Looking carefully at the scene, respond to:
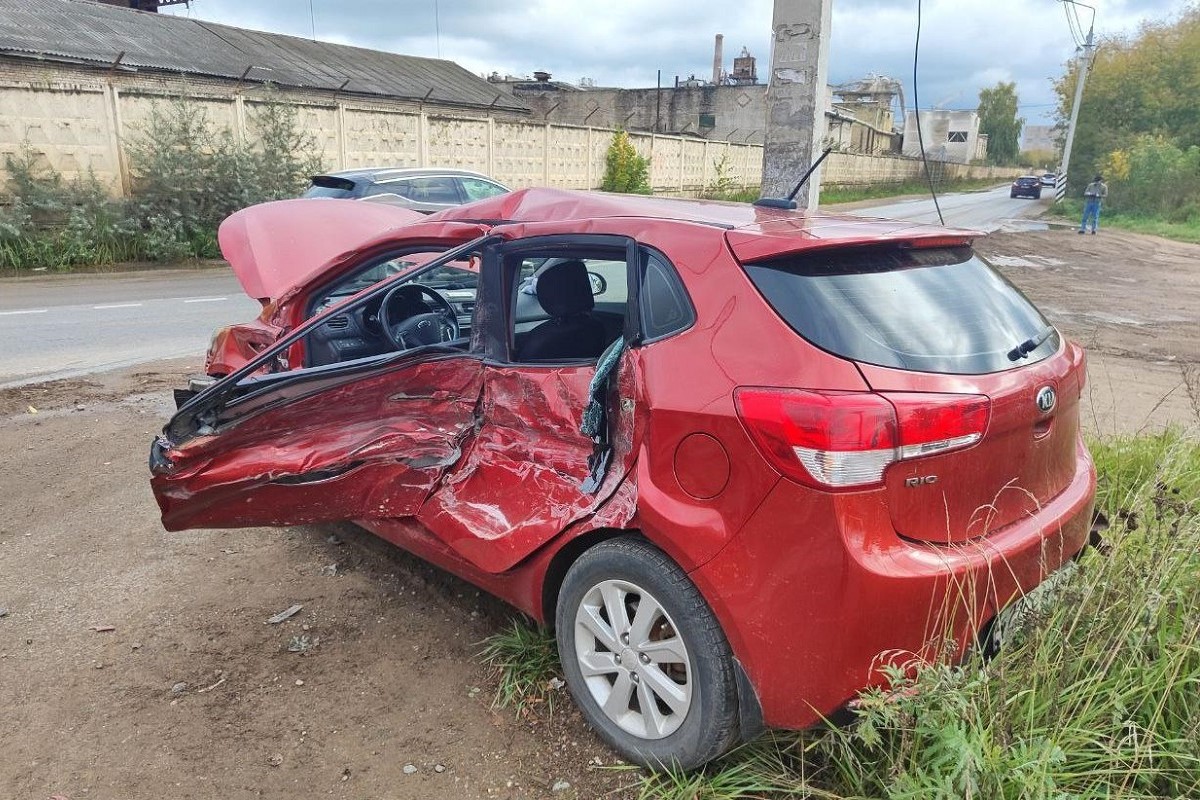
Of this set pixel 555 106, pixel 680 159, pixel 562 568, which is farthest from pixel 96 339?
pixel 555 106

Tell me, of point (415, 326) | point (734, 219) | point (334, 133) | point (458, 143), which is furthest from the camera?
point (458, 143)

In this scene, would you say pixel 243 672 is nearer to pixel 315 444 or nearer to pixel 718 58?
pixel 315 444

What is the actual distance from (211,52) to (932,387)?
26575mm

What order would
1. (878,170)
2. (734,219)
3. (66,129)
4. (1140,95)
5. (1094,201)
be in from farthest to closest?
1. (878,170)
2. (1140,95)
3. (1094,201)
4. (66,129)
5. (734,219)

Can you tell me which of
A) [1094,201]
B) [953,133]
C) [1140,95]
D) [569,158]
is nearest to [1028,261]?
[1094,201]

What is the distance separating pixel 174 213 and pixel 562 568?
1519 cm

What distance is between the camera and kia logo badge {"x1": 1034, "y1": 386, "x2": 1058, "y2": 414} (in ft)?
7.45

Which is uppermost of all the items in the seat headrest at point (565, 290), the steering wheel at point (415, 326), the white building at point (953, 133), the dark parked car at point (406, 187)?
the white building at point (953, 133)

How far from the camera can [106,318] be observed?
991cm

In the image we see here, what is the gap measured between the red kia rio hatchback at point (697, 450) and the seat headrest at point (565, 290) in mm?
10

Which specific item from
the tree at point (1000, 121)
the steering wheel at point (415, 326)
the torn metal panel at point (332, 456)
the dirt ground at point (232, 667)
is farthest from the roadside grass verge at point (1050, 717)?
the tree at point (1000, 121)

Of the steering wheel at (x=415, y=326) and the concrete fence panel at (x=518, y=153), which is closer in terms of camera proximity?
the steering wheel at (x=415, y=326)

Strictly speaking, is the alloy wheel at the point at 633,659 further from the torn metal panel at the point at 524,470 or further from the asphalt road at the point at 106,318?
the asphalt road at the point at 106,318

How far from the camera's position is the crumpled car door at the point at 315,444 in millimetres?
2988
